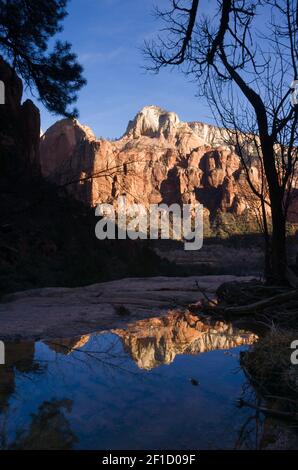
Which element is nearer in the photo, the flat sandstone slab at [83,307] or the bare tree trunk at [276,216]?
the flat sandstone slab at [83,307]

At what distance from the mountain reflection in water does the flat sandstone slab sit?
2.07 ft

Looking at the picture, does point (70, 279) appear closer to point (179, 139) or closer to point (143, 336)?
point (143, 336)

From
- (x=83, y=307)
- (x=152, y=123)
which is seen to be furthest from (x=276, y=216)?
(x=152, y=123)

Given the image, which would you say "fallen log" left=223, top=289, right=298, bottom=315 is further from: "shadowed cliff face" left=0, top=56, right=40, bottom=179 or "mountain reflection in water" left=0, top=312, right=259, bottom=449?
"shadowed cliff face" left=0, top=56, right=40, bottom=179

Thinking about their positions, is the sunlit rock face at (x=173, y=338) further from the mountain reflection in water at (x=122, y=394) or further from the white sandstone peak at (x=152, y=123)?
the white sandstone peak at (x=152, y=123)

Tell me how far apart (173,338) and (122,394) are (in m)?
1.87

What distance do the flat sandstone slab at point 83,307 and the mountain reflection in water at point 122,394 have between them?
630 mm

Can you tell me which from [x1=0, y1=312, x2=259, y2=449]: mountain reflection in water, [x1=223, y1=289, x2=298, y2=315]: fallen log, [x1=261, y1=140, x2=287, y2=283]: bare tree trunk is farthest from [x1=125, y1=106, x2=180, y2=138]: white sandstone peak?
[x1=0, y1=312, x2=259, y2=449]: mountain reflection in water

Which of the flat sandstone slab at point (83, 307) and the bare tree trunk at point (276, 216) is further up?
the bare tree trunk at point (276, 216)

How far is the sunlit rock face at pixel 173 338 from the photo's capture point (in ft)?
12.8

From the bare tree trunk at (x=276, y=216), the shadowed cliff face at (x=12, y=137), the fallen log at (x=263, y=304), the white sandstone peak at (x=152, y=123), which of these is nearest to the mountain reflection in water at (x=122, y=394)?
the fallen log at (x=263, y=304)

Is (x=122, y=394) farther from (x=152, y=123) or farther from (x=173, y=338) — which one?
(x=152, y=123)

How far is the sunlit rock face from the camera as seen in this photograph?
391cm
